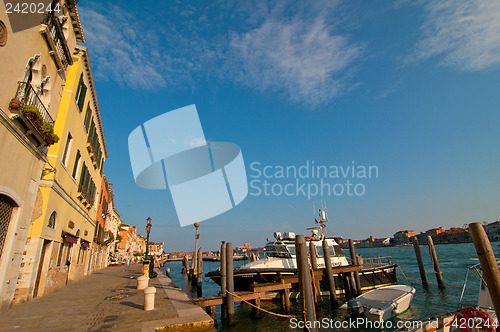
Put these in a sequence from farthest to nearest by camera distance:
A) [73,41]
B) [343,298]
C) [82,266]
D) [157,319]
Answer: [82,266], [343,298], [73,41], [157,319]

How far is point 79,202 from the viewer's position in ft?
57.3

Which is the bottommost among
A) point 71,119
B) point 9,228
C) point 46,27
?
point 9,228

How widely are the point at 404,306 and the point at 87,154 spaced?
22495 millimetres

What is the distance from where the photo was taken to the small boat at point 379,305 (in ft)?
39.0

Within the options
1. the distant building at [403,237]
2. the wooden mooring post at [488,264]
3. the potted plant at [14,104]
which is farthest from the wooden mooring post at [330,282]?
the distant building at [403,237]

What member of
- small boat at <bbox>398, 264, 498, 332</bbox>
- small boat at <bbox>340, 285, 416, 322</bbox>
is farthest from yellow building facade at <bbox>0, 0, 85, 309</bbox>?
small boat at <bbox>340, 285, 416, 322</bbox>

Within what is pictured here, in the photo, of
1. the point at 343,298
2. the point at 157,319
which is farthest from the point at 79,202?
the point at 343,298

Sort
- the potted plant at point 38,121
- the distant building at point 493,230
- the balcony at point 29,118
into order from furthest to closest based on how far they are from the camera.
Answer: the distant building at point 493,230, the potted plant at point 38,121, the balcony at point 29,118

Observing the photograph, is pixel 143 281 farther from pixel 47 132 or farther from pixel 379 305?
pixel 379 305

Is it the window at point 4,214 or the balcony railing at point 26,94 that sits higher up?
the balcony railing at point 26,94

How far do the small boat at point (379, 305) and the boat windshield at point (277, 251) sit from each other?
21.0 ft

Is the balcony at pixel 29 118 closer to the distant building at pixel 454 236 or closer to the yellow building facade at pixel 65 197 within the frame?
the yellow building facade at pixel 65 197

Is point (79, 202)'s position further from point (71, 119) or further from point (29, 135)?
point (29, 135)

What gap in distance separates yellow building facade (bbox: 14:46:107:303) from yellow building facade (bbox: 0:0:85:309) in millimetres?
1093
